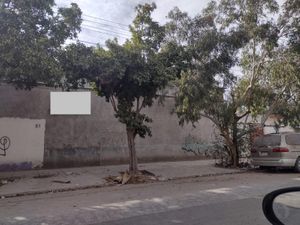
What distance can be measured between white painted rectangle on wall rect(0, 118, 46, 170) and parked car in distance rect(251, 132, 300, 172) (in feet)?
29.6

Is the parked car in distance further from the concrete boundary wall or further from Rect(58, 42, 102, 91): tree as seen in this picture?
Rect(58, 42, 102, 91): tree

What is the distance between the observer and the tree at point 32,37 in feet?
36.5

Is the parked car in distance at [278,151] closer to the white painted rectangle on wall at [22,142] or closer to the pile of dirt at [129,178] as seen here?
the pile of dirt at [129,178]

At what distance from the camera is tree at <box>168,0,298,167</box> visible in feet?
54.1

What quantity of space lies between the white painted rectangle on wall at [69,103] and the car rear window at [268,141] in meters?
7.35

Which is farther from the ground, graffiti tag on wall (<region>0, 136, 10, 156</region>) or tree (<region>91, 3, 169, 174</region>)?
tree (<region>91, 3, 169, 174</region>)

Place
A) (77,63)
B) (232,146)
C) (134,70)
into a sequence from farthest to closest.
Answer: (232,146), (134,70), (77,63)

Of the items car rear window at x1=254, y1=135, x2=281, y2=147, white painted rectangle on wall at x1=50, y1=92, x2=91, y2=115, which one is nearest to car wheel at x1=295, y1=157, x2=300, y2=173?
car rear window at x1=254, y1=135, x2=281, y2=147

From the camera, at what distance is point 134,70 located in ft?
46.1

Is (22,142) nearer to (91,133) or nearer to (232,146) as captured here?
(91,133)

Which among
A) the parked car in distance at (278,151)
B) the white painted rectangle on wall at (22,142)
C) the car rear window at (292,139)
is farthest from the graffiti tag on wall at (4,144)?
the car rear window at (292,139)

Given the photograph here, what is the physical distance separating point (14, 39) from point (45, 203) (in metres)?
4.24

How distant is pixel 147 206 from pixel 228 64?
402 inches

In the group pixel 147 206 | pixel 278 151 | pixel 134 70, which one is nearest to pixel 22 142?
pixel 134 70
